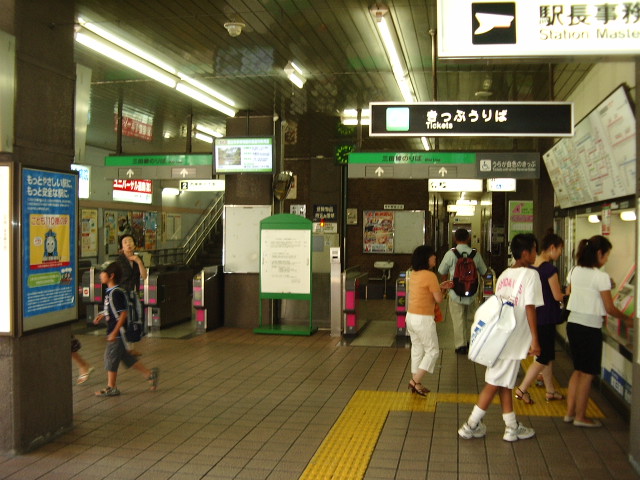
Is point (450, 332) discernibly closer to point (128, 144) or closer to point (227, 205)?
point (227, 205)

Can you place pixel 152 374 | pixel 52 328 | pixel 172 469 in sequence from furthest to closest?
pixel 152 374 → pixel 52 328 → pixel 172 469

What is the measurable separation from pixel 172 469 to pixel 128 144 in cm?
1324

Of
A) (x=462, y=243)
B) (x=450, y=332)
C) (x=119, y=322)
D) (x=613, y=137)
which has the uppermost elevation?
(x=613, y=137)

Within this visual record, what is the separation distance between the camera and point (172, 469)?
4.59 meters

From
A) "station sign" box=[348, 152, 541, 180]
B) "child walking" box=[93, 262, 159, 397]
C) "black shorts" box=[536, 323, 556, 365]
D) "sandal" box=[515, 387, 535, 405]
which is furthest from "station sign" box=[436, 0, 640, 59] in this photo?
"station sign" box=[348, 152, 541, 180]

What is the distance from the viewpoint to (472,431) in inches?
204

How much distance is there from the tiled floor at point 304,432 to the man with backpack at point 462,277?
831 mm

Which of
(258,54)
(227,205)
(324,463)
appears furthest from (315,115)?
(324,463)

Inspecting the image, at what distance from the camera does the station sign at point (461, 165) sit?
32.2ft

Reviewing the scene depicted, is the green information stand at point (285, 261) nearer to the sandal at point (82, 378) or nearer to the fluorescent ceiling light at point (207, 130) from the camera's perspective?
the sandal at point (82, 378)

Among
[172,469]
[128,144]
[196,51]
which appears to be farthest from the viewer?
[128,144]

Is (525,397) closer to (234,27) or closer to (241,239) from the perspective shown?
(234,27)

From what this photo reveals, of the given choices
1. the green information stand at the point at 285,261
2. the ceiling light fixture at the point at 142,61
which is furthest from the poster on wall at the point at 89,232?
the green information stand at the point at 285,261

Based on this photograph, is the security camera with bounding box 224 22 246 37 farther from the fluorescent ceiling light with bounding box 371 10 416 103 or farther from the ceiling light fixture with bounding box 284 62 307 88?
the ceiling light fixture with bounding box 284 62 307 88
